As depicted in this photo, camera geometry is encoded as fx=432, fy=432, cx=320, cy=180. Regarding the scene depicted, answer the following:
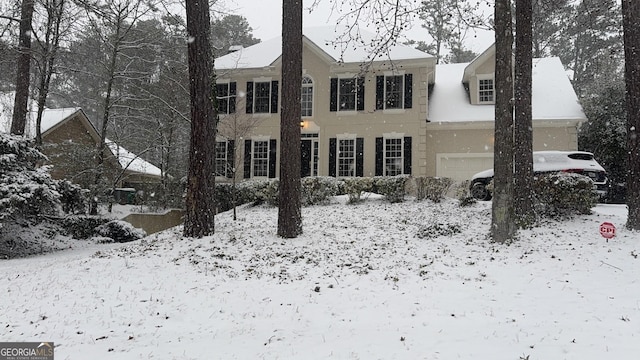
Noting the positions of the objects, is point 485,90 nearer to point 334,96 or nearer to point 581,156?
point 334,96

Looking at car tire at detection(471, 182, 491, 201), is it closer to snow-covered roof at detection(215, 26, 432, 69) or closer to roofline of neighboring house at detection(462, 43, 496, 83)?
snow-covered roof at detection(215, 26, 432, 69)

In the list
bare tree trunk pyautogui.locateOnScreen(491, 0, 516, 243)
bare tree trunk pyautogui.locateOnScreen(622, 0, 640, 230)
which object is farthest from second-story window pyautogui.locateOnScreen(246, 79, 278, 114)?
bare tree trunk pyautogui.locateOnScreen(622, 0, 640, 230)

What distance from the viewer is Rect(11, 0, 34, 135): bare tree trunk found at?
Answer: 11961 millimetres

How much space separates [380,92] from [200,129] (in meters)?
10.4

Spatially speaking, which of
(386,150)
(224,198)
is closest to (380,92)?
(386,150)

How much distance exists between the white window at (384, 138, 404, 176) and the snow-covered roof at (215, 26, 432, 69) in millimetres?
3282

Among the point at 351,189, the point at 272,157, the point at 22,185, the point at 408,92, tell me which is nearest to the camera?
the point at 22,185

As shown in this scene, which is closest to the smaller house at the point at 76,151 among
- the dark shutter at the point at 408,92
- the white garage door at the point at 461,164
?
the dark shutter at the point at 408,92

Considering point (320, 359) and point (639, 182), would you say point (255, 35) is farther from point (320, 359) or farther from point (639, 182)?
point (320, 359)

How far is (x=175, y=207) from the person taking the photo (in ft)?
52.3

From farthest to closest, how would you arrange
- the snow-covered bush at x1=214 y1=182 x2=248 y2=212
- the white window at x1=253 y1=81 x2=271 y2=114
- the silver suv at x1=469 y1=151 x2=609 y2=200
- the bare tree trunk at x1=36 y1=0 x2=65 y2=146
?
the white window at x1=253 y1=81 x2=271 y2=114 < the snow-covered bush at x1=214 y1=182 x2=248 y2=212 < the bare tree trunk at x1=36 y1=0 x2=65 y2=146 < the silver suv at x1=469 y1=151 x2=609 y2=200

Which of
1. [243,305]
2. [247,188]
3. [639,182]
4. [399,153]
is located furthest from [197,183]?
[399,153]

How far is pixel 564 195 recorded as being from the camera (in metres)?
8.91

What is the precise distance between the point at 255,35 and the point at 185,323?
3240 cm
